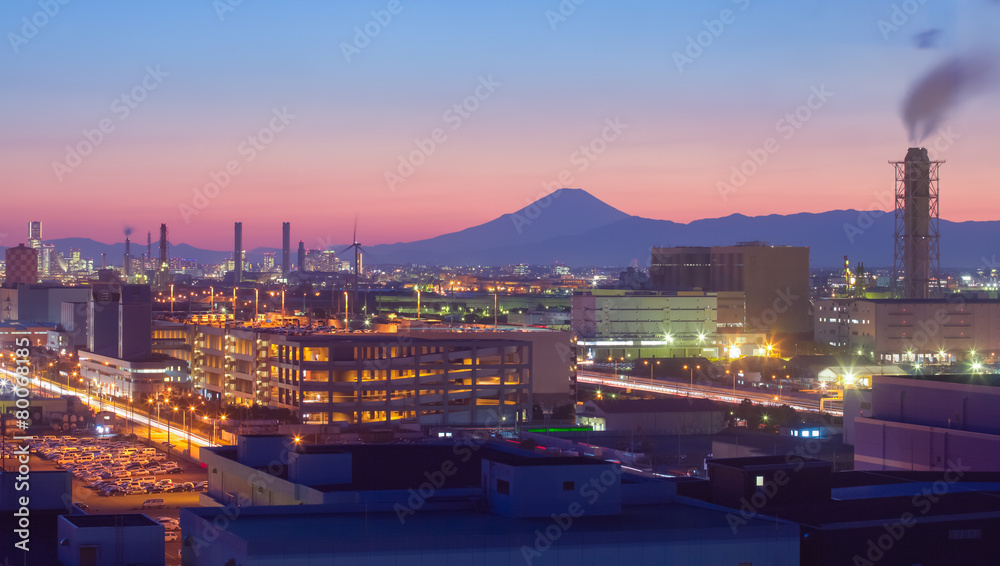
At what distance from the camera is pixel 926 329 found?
164 feet

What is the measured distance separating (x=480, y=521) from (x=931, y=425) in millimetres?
11172

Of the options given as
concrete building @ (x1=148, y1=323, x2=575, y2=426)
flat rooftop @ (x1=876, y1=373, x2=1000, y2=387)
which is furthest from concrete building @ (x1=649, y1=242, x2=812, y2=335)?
flat rooftop @ (x1=876, y1=373, x2=1000, y2=387)

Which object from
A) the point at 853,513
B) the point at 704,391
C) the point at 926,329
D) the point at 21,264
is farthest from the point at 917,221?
the point at 21,264

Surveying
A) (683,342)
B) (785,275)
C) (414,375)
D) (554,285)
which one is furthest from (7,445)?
(554,285)

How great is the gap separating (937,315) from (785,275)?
11293 mm

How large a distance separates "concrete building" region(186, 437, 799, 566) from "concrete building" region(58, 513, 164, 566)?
10.4 inches

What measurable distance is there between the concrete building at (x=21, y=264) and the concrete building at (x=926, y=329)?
59.0 metres

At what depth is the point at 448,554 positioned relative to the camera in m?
9.02

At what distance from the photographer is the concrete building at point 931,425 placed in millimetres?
17891

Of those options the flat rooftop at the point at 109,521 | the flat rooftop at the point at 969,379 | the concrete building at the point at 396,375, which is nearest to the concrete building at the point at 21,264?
the concrete building at the point at 396,375

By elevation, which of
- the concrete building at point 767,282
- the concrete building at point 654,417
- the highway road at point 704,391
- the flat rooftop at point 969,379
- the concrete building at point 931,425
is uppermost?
the concrete building at point 767,282

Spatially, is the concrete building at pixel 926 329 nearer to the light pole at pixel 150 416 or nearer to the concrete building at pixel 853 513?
the light pole at pixel 150 416

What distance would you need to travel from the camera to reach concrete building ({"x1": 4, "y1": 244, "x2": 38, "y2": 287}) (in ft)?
282

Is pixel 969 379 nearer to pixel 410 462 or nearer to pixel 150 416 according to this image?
pixel 410 462
